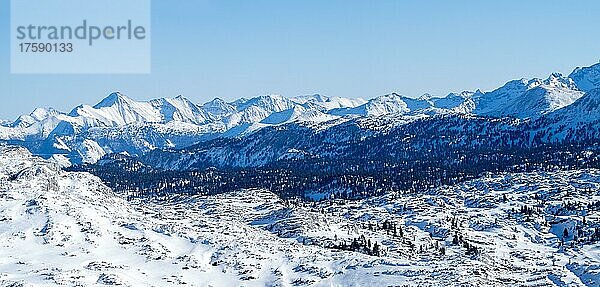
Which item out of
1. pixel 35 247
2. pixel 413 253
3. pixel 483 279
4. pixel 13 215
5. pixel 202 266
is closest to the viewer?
pixel 483 279

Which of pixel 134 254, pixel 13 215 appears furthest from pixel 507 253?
pixel 13 215

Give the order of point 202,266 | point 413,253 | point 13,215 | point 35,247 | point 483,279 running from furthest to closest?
point 13,215 < point 413,253 < point 35,247 < point 202,266 < point 483,279

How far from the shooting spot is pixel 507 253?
179 m

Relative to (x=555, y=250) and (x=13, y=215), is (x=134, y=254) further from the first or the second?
(x=555, y=250)

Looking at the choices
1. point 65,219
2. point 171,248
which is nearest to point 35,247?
point 65,219

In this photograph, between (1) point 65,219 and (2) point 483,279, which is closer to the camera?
(2) point 483,279

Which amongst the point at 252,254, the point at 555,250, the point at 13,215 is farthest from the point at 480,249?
the point at 13,215

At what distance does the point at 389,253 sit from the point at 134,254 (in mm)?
63951

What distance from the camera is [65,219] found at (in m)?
175

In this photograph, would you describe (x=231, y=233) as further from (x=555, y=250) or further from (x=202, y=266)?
(x=555, y=250)

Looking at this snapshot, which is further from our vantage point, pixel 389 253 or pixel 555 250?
pixel 555 250

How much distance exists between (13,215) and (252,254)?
71502mm

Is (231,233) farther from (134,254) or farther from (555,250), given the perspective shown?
(555,250)

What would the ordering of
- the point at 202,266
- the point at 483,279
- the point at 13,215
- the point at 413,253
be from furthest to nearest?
the point at 13,215 < the point at 413,253 < the point at 202,266 < the point at 483,279
